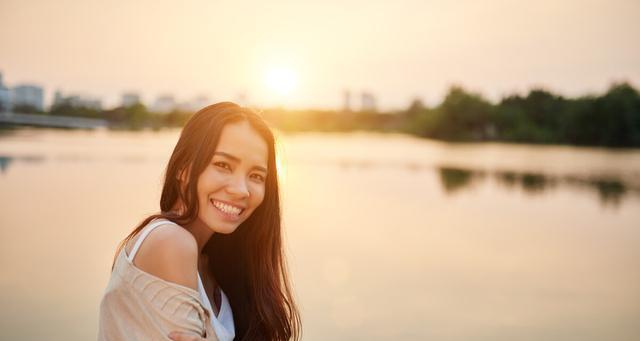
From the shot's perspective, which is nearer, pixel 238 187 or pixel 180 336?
pixel 180 336

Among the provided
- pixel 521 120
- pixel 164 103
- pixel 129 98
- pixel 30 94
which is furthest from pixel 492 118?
pixel 30 94

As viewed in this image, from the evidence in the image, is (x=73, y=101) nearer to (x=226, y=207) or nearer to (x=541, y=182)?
(x=541, y=182)

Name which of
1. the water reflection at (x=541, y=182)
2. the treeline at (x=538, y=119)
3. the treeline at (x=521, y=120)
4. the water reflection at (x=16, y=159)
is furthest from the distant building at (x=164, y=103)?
the water reflection at (x=541, y=182)

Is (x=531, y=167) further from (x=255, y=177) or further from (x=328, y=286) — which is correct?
(x=255, y=177)

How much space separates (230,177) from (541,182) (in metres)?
13.1

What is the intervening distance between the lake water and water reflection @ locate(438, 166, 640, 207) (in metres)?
0.13

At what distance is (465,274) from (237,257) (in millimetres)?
3635

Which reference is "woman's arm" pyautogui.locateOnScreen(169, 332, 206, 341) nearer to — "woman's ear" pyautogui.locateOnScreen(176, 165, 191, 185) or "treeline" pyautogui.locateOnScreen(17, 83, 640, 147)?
"woman's ear" pyautogui.locateOnScreen(176, 165, 191, 185)

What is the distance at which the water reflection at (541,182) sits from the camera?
37.7 feet

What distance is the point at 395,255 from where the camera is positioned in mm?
5703

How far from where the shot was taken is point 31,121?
37.8 meters

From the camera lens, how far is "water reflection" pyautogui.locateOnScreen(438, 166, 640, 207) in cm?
1149

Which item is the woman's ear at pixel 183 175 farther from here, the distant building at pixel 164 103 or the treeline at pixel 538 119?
the distant building at pixel 164 103

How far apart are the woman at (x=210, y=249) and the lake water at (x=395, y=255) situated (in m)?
0.31
